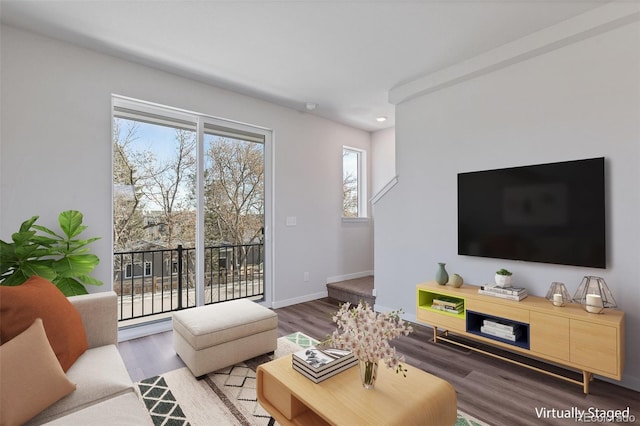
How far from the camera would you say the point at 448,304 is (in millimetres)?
2844

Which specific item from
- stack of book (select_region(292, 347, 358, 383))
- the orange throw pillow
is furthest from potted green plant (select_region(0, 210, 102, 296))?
stack of book (select_region(292, 347, 358, 383))

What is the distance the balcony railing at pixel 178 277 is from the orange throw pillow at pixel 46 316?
1.60 meters

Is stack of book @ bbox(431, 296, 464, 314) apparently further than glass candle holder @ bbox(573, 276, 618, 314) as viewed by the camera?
A: Yes

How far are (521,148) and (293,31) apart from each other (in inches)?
84.4

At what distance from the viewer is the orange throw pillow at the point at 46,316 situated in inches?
55.4

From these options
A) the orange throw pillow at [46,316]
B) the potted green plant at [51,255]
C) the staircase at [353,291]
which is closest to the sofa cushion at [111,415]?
the orange throw pillow at [46,316]

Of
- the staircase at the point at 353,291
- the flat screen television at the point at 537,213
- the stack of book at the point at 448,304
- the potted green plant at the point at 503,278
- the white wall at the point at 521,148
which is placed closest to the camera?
the white wall at the point at 521,148

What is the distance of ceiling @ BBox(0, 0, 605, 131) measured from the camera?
7.20ft

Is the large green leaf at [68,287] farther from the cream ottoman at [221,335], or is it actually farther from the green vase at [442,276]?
the green vase at [442,276]

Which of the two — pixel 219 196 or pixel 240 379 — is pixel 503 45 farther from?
pixel 240 379

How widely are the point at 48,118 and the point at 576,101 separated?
4205mm

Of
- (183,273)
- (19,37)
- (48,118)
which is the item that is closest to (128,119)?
(48,118)

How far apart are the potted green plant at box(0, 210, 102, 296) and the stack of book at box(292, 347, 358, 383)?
183cm

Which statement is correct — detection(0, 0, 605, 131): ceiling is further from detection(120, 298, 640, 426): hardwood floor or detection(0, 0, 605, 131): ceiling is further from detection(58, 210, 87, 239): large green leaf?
detection(120, 298, 640, 426): hardwood floor
